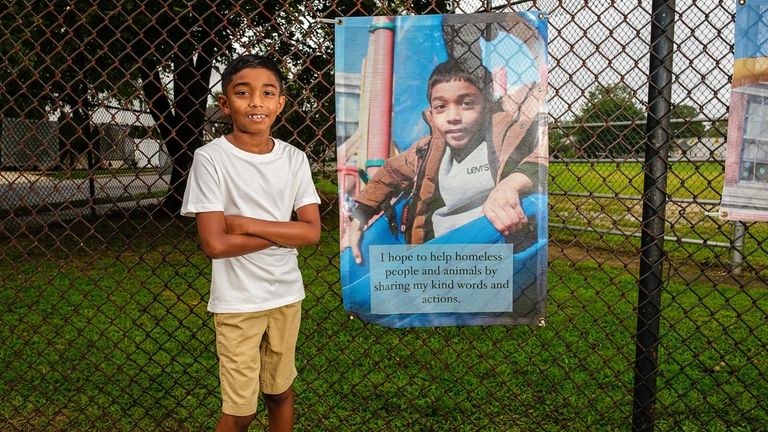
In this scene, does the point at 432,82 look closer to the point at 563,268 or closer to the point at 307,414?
the point at 307,414

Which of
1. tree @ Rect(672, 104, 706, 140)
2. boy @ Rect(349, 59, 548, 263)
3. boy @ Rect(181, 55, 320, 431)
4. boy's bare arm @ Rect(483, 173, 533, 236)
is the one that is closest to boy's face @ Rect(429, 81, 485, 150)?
boy @ Rect(349, 59, 548, 263)

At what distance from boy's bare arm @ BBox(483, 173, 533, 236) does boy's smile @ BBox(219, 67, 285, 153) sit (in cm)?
85

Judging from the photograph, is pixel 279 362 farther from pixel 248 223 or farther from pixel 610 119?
pixel 610 119

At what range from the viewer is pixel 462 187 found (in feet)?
7.34

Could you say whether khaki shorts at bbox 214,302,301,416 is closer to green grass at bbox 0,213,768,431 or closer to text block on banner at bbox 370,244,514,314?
text block on banner at bbox 370,244,514,314

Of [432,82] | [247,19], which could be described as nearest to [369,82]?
[432,82]

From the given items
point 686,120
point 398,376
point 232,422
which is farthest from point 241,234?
point 398,376

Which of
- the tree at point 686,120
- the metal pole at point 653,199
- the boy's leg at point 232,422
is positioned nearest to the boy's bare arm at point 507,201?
the metal pole at point 653,199

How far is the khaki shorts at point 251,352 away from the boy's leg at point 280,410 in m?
0.04

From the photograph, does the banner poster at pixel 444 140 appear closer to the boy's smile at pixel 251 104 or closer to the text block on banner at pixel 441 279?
the text block on banner at pixel 441 279

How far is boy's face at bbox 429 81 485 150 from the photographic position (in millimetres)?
2215

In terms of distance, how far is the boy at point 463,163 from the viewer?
222cm

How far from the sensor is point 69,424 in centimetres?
280

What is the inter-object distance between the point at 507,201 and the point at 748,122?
907 mm
